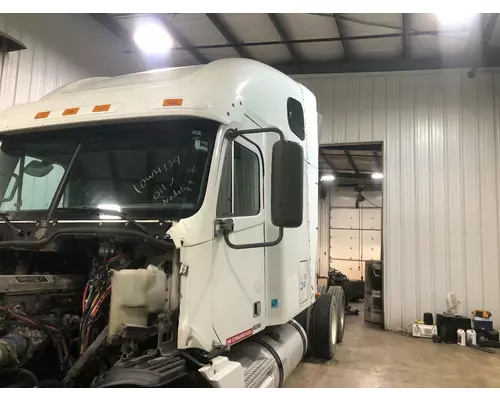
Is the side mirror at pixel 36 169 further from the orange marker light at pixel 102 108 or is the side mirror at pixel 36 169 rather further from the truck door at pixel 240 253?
the truck door at pixel 240 253

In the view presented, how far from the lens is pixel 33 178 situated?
3.27 m

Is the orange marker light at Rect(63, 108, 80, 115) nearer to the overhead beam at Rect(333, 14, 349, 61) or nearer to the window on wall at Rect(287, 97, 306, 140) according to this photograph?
the window on wall at Rect(287, 97, 306, 140)

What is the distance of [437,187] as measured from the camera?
808cm

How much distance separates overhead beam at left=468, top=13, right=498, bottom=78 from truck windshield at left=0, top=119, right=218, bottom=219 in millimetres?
5948

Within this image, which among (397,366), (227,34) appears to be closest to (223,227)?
(397,366)

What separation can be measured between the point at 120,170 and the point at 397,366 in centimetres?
482

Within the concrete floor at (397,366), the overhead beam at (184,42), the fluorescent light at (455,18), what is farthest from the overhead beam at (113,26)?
the concrete floor at (397,366)

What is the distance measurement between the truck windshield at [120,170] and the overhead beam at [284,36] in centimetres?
485

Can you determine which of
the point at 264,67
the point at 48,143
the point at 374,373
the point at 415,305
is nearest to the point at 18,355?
the point at 48,143

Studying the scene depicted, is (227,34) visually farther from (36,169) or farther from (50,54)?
(36,169)

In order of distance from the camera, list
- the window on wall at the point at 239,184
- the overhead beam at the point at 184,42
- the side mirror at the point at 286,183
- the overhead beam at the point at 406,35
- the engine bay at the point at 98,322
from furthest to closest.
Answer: the overhead beam at the point at 184,42 → the overhead beam at the point at 406,35 → the window on wall at the point at 239,184 → the side mirror at the point at 286,183 → the engine bay at the point at 98,322

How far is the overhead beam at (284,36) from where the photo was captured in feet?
23.0

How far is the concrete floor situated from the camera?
5094 millimetres

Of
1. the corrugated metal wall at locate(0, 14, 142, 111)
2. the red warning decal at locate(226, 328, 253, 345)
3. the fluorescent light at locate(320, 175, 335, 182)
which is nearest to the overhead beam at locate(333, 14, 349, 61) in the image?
the corrugated metal wall at locate(0, 14, 142, 111)
